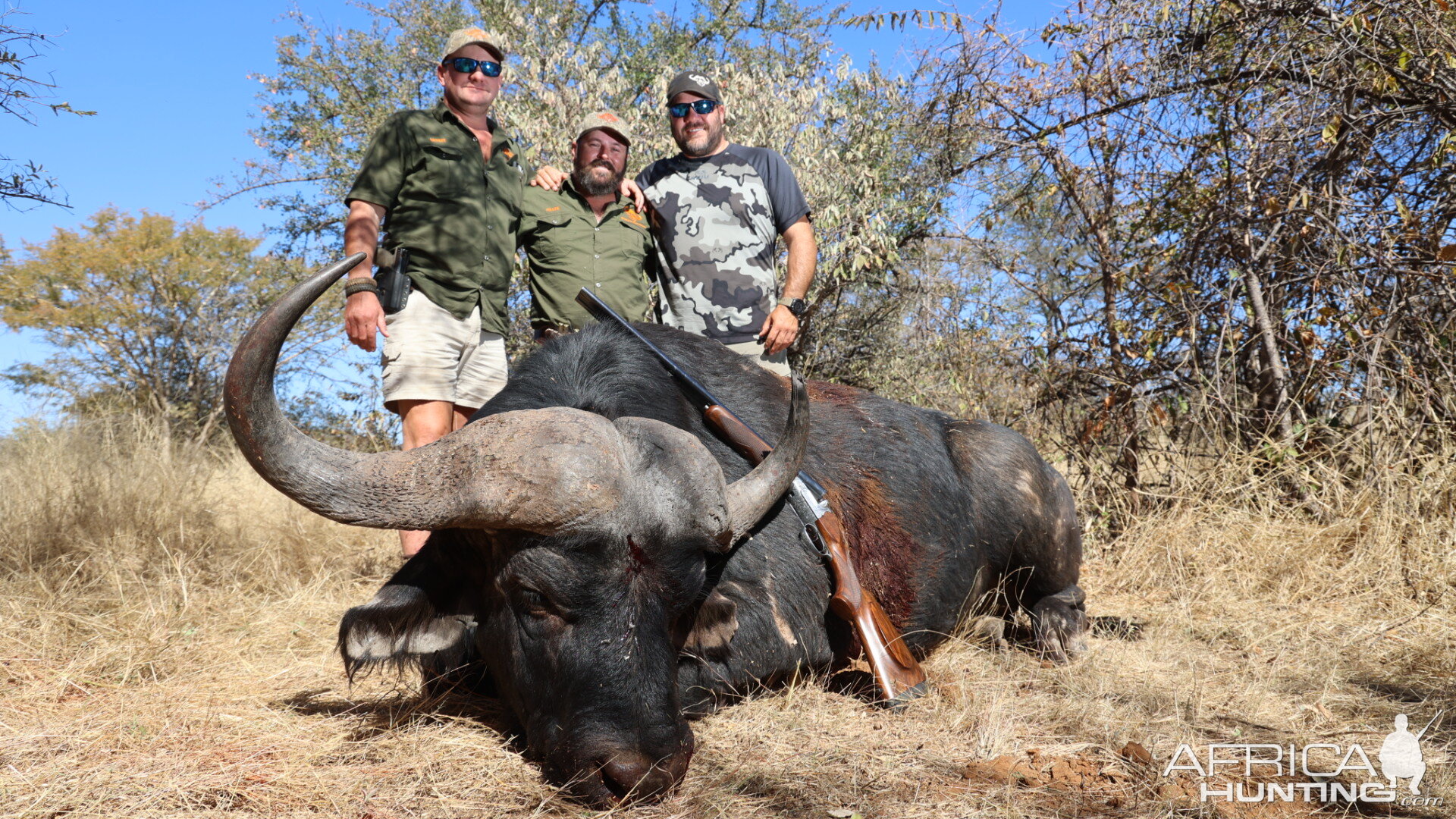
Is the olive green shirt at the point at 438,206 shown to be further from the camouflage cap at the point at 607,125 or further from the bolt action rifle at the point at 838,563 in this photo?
the bolt action rifle at the point at 838,563

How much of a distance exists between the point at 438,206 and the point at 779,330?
179 cm

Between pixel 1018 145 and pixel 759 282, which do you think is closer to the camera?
pixel 759 282

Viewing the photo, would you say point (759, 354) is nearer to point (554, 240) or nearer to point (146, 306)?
point (554, 240)

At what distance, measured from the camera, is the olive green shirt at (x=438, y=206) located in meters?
4.36

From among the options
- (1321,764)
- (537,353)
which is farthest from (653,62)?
(1321,764)

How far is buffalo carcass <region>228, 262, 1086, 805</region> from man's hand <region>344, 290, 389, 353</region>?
2.70 ft

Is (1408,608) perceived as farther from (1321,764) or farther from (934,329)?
(934,329)

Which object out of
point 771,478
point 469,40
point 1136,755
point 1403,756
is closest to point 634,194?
point 469,40

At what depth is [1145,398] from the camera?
6227 millimetres

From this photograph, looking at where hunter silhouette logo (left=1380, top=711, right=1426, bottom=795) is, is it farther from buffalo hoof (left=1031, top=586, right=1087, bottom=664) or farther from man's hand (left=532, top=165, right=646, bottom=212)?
man's hand (left=532, top=165, right=646, bottom=212)

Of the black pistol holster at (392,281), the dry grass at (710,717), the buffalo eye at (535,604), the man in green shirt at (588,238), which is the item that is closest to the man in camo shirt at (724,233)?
the man in green shirt at (588,238)

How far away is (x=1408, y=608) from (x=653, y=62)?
9.65m

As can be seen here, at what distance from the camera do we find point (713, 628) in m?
3.12

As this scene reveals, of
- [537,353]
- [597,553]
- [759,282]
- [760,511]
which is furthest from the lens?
[759,282]
